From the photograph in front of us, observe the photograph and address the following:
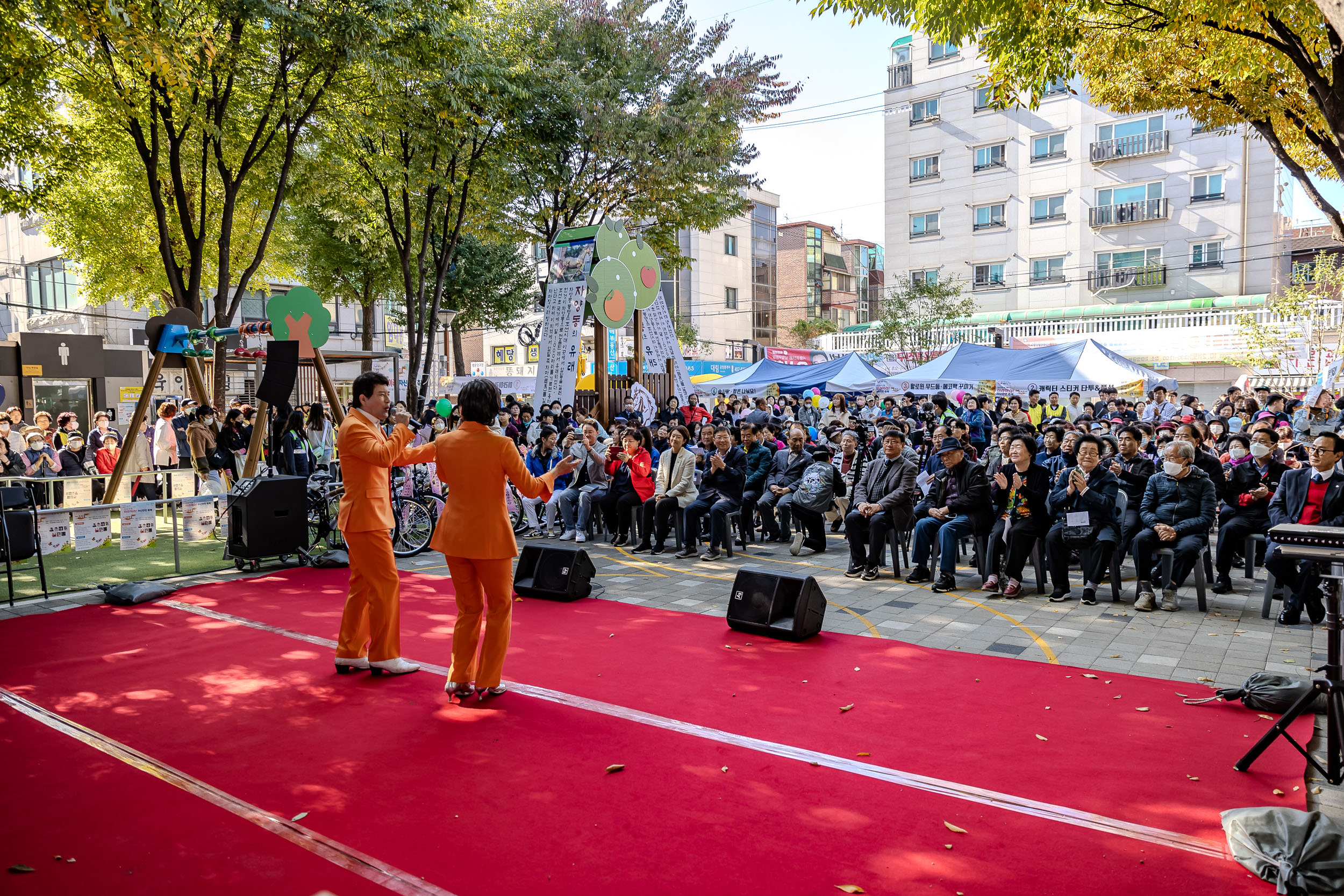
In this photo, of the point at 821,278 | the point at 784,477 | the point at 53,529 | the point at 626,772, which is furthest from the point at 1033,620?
the point at 821,278

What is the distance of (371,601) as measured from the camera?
17.5ft

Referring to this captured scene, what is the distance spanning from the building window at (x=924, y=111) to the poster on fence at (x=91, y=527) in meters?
34.3

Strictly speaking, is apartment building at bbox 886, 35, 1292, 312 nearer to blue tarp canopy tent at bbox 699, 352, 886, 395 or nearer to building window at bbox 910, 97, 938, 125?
building window at bbox 910, 97, 938, 125

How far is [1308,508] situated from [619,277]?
12934 mm

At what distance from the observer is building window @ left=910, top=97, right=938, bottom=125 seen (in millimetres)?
34750

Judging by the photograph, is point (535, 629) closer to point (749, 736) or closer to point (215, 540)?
point (749, 736)

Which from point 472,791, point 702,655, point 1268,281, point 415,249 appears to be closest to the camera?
point 472,791

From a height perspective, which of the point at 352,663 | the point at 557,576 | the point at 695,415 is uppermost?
the point at 695,415

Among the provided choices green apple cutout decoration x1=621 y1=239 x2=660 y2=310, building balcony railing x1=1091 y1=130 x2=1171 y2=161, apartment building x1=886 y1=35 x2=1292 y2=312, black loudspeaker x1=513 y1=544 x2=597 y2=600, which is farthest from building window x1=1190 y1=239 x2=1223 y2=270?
black loudspeaker x1=513 y1=544 x2=597 y2=600

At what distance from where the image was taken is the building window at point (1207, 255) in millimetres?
29328

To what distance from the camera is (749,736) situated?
4438mm

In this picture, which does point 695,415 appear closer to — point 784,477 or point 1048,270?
point 784,477

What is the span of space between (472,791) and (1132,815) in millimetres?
2889

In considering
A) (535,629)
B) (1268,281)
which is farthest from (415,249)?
(1268,281)
